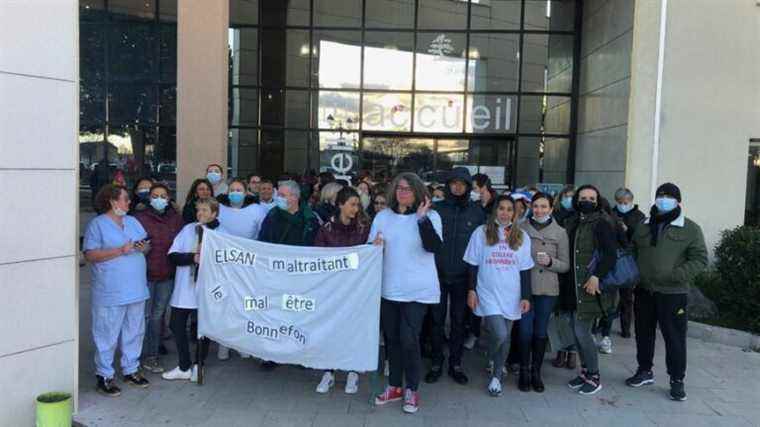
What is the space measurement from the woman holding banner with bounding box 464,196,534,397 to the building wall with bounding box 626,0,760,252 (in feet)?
17.0

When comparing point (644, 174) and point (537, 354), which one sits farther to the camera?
point (644, 174)

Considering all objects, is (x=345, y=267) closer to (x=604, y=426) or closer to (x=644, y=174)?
(x=604, y=426)

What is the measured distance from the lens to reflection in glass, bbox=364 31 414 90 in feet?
Answer: 47.1

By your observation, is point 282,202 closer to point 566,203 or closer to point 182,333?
point 182,333

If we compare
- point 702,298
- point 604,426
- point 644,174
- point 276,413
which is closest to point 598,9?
point 644,174

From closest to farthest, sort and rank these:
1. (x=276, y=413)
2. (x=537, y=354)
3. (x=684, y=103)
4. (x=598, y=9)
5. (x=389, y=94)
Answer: (x=276, y=413) < (x=537, y=354) < (x=684, y=103) < (x=598, y=9) < (x=389, y=94)

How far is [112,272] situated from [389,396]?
2740 mm

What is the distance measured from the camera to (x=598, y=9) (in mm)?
12203

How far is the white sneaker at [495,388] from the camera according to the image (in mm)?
5574

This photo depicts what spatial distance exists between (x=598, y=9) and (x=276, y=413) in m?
10.7

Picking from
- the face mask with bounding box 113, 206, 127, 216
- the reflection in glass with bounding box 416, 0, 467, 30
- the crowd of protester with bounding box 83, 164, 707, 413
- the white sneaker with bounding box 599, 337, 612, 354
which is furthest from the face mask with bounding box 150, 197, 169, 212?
the reflection in glass with bounding box 416, 0, 467, 30

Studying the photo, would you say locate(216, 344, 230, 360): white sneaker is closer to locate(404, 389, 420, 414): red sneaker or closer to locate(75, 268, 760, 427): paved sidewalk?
locate(75, 268, 760, 427): paved sidewalk

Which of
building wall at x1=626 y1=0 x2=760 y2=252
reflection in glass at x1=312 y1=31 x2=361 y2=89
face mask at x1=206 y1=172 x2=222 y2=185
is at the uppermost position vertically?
reflection in glass at x1=312 y1=31 x2=361 y2=89

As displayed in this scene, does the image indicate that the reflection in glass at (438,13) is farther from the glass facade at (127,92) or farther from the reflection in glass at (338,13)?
the glass facade at (127,92)
